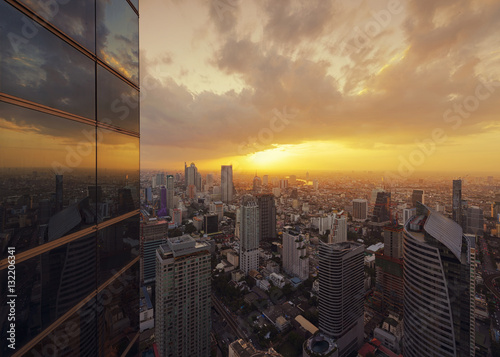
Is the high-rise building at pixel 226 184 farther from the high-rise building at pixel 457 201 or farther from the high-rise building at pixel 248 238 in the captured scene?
the high-rise building at pixel 457 201

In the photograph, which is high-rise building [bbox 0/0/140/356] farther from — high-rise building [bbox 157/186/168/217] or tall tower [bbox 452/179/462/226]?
high-rise building [bbox 157/186/168/217]

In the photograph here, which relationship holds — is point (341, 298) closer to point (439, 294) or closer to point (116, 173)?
point (439, 294)

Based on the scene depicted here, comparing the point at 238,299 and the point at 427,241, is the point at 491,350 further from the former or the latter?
the point at 238,299

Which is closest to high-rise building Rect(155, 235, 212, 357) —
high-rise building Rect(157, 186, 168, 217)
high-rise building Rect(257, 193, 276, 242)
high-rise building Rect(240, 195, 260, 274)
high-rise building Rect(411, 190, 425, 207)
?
high-rise building Rect(240, 195, 260, 274)

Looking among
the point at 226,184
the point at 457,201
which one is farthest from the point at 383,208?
the point at 226,184

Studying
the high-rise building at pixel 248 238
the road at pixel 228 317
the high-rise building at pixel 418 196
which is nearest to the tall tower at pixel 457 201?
the high-rise building at pixel 418 196
